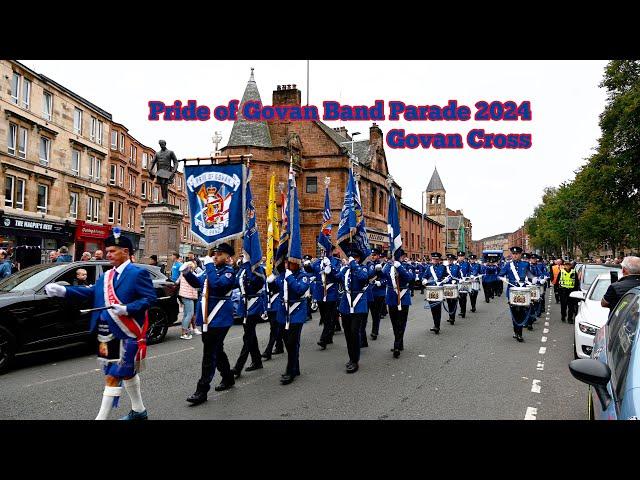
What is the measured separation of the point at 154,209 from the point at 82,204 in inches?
797

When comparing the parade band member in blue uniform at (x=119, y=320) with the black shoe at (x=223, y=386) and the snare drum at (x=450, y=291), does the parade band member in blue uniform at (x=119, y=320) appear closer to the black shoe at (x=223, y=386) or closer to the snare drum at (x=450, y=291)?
the black shoe at (x=223, y=386)

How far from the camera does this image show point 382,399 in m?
6.04

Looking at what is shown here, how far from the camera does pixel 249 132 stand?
35.4 m

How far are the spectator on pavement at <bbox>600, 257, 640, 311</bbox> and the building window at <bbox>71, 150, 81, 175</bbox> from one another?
3503cm

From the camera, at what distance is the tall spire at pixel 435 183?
4067 inches

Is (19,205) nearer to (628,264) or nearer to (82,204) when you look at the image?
(82,204)

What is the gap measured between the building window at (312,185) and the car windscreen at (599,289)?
94.6 ft

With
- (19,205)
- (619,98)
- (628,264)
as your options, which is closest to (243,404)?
(628,264)

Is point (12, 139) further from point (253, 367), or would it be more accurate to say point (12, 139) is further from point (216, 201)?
point (253, 367)

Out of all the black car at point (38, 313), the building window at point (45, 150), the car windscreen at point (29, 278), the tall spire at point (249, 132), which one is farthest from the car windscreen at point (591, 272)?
the building window at point (45, 150)

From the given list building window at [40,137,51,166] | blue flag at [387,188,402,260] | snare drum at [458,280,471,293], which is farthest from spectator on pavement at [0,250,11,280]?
building window at [40,137,51,166]

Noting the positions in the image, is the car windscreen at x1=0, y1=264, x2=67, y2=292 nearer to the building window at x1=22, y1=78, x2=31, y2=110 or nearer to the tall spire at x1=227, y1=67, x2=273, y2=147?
the building window at x1=22, y1=78, x2=31, y2=110

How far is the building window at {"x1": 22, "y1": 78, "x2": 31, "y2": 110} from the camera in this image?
2806 cm

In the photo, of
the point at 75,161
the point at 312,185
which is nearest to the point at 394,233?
the point at 312,185
